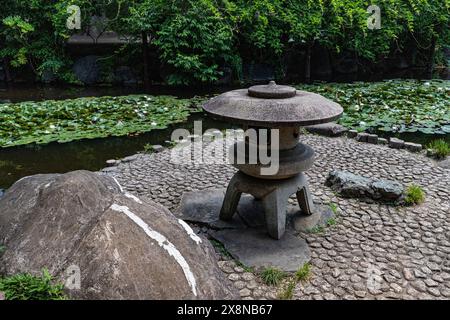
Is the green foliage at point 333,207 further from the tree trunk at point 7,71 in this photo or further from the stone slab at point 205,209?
the tree trunk at point 7,71

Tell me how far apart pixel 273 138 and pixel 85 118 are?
5947 mm

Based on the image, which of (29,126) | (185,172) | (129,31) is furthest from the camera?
(129,31)

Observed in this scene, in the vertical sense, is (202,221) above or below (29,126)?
below

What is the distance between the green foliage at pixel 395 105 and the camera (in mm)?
8594

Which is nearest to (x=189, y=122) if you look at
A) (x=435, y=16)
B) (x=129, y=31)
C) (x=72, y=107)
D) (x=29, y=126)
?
(x=72, y=107)

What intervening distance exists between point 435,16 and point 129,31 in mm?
10855

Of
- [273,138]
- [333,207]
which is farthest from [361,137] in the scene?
[273,138]

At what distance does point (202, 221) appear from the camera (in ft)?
15.4

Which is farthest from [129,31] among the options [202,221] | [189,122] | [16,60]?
[202,221]

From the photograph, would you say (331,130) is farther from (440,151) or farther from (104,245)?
(104,245)
